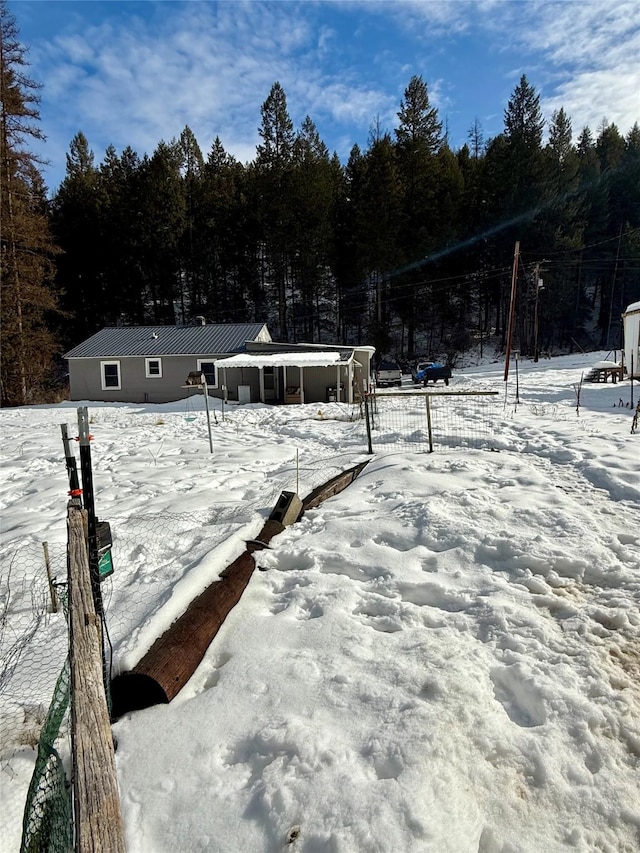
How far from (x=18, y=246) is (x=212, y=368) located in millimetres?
10699

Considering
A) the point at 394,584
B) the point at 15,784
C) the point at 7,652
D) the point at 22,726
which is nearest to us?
the point at 15,784

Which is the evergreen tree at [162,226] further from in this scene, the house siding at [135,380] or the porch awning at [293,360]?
the porch awning at [293,360]

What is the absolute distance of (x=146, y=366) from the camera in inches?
862

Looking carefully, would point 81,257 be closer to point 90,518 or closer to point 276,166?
point 276,166

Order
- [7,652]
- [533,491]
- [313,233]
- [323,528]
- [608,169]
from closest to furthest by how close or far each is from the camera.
A: [7,652], [323,528], [533,491], [313,233], [608,169]

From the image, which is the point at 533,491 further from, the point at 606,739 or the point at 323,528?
the point at 606,739

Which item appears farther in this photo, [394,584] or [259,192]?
[259,192]

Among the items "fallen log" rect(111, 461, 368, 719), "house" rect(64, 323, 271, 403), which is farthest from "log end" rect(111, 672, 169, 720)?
"house" rect(64, 323, 271, 403)

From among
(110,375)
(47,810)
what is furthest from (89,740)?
(110,375)

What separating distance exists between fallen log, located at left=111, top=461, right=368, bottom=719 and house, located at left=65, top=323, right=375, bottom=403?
1573 cm

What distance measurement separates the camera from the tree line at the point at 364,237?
3225 cm

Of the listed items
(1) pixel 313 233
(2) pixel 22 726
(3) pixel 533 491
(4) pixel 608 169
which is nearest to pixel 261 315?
(1) pixel 313 233

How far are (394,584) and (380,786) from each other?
69.9 inches

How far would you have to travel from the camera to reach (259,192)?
111 ft
